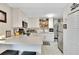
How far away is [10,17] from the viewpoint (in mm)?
2078

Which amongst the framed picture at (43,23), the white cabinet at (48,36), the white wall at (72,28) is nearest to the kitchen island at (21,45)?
the white cabinet at (48,36)

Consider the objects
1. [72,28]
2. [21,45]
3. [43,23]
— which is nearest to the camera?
[72,28]

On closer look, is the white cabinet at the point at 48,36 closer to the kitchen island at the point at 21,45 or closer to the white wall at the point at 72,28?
the kitchen island at the point at 21,45

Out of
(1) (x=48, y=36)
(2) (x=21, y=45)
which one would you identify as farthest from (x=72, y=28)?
(2) (x=21, y=45)

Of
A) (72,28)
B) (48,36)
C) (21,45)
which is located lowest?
(21,45)

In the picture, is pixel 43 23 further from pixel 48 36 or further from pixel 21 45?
pixel 21 45

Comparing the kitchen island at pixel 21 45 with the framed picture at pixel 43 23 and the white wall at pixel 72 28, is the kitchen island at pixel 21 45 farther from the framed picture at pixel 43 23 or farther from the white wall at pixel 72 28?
the white wall at pixel 72 28

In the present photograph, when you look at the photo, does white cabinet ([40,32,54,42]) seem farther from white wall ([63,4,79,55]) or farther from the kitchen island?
white wall ([63,4,79,55])

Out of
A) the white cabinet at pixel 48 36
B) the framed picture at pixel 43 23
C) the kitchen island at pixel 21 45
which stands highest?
the framed picture at pixel 43 23

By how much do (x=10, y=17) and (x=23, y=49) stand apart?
2.35 ft

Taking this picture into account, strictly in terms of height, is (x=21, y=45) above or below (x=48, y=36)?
below

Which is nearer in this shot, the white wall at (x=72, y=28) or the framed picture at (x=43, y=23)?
the white wall at (x=72, y=28)

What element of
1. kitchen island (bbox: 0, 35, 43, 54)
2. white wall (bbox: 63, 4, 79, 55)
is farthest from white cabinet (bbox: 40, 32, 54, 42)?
white wall (bbox: 63, 4, 79, 55)

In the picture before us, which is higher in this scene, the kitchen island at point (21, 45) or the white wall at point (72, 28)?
the white wall at point (72, 28)
